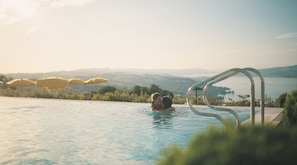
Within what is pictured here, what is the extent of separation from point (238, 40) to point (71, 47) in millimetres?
13767

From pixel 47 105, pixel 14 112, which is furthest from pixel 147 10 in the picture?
pixel 14 112

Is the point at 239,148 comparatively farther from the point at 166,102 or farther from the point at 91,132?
the point at 166,102

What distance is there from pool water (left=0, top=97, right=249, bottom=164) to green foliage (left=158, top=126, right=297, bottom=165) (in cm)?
370

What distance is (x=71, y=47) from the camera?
29.8m

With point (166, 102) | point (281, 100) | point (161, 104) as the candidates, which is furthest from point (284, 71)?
point (161, 104)

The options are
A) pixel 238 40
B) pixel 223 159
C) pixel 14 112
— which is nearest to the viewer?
pixel 223 159

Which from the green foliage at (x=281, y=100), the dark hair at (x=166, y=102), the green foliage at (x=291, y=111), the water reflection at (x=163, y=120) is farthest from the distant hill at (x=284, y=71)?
the green foliage at (x=291, y=111)

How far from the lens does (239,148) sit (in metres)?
1.46

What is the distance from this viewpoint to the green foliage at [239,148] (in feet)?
4.63

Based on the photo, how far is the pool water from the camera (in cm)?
755

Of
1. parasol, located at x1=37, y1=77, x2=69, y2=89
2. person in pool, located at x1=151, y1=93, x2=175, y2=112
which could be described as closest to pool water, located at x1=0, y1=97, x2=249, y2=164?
person in pool, located at x1=151, y1=93, x2=175, y2=112

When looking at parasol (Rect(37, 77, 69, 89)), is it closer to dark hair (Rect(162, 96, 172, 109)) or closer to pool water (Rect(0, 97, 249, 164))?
pool water (Rect(0, 97, 249, 164))

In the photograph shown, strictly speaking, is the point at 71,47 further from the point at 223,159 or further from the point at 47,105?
the point at 223,159

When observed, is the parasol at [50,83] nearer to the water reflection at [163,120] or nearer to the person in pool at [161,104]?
the person in pool at [161,104]
